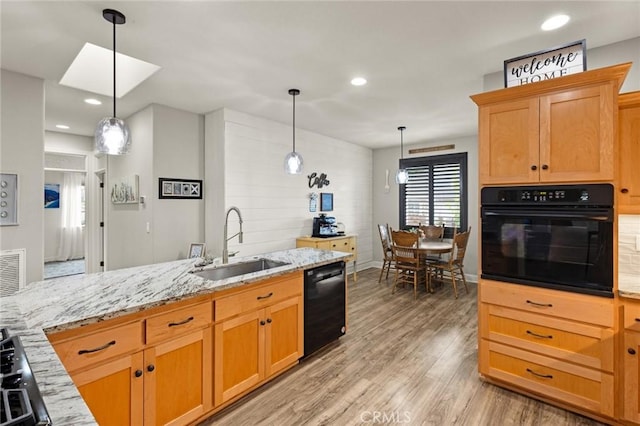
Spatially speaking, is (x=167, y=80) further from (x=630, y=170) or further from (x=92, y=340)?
(x=630, y=170)

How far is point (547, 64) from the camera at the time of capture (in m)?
2.22

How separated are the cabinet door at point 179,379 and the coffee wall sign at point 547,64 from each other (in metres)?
2.87

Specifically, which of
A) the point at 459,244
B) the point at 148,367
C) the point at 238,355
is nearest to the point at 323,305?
the point at 238,355

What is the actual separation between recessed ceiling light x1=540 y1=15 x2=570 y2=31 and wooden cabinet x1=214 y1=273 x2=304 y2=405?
2594 mm

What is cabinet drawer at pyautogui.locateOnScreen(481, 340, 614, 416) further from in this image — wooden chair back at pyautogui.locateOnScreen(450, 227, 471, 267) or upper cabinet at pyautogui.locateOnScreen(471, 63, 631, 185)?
wooden chair back at pyautogui.locateOnScreen(450, 227, 471, 267)

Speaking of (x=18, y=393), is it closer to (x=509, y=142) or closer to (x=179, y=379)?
(x=179, y=379)

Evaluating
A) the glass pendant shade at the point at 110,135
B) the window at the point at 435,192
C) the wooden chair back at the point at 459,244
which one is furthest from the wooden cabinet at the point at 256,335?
the window at the point at 435,192

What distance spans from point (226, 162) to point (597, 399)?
4.15 m

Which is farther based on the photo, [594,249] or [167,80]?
[167,80]

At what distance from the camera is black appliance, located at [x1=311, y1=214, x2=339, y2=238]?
17.6 feet

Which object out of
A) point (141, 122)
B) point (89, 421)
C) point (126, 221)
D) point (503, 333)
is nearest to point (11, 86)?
point (141, 122)

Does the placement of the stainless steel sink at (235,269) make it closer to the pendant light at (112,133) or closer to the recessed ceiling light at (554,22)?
the pendant light at (112,133)

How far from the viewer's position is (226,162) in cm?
412

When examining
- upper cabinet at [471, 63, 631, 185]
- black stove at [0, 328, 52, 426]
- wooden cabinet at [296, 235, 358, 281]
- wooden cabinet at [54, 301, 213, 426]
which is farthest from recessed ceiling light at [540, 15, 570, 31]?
wooden cabinet at [296, 235, 358, 281]
